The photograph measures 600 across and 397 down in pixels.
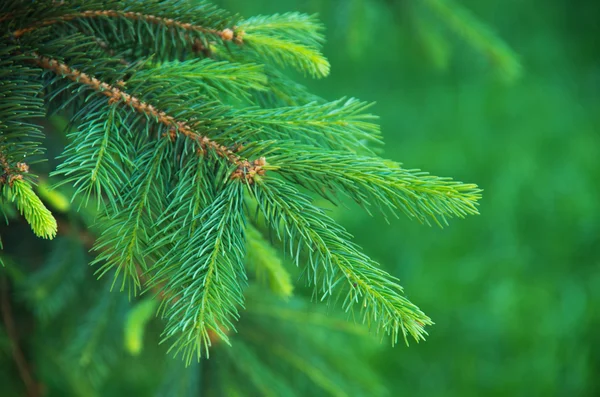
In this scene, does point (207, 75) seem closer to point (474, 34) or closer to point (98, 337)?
point (98, 337)

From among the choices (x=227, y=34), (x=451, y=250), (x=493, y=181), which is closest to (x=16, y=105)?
(x=227, y=34)

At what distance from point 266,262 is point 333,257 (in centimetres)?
32

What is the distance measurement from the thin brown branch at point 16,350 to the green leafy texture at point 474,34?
119 centimetres

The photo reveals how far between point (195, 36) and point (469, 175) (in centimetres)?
270

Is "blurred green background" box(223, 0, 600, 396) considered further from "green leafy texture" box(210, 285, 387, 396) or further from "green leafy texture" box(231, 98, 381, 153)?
"green leafy texture" box(231, 98, 381, 153)

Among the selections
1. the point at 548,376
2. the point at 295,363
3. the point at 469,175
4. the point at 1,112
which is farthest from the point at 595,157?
Result: the point at 1,112

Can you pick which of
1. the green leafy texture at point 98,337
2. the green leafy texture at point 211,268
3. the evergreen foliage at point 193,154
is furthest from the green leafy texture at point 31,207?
the green leafy texture at point 98,337

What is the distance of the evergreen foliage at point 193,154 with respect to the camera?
1.98 feet

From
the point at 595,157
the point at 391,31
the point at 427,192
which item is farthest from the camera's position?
the point at 391,31

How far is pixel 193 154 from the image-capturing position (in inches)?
26.0

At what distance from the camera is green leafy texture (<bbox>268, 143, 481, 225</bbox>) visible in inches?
24.9

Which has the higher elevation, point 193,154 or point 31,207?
point 193,154

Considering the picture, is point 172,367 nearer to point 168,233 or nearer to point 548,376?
point 168,233

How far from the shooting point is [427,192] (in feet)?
2.09
